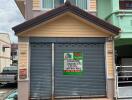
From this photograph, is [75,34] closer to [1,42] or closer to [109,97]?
[109,97]

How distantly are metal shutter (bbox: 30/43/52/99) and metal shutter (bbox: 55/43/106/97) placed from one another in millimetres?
392

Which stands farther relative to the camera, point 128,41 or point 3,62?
point 3,62

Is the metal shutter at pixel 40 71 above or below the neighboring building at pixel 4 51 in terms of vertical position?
below

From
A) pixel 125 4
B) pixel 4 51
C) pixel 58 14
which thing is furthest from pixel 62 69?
pixel 4 51

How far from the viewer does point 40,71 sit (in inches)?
675

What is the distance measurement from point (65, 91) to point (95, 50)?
8.31 feet

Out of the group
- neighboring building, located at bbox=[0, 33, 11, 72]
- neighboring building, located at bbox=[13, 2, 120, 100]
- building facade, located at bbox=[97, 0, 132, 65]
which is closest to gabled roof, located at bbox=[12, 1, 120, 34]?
neighboring building, located at bbox=[13, 2, 120, 100]

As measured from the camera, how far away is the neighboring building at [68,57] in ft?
55.6

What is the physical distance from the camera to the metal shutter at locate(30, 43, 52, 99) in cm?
1700

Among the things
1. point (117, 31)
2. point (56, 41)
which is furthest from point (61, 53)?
point (117, 31)

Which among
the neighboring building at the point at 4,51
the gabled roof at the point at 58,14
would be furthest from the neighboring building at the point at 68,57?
the neighboring building at the point at 4,51

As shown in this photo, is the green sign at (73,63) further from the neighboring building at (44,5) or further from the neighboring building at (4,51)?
the neighboring building at (4,51)

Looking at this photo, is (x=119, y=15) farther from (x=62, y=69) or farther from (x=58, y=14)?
(x=62, y=69)

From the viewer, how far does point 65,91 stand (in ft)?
56.1
